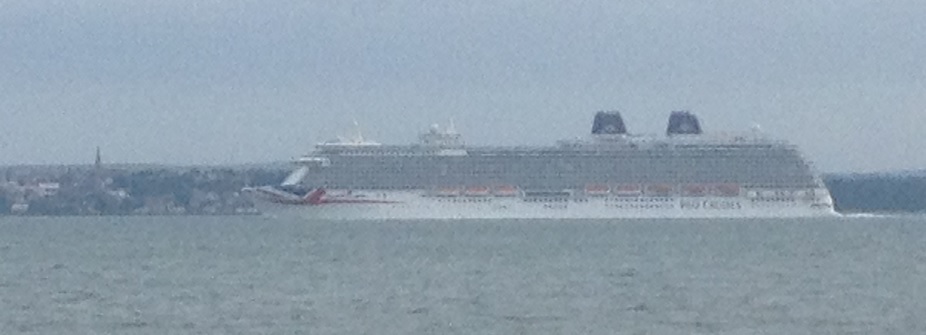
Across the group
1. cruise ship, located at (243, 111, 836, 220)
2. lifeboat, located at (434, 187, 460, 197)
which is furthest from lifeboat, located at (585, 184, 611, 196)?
lifeboat, located at (434, 187, 460, 197)

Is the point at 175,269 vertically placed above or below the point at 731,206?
below

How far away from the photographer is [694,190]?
8250 cm

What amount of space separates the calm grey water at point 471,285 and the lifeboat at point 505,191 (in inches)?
755

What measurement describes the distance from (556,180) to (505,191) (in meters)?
2.17

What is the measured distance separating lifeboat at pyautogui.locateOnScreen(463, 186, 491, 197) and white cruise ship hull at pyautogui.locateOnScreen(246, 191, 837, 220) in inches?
6.3

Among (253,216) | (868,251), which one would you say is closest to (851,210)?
(253,216)

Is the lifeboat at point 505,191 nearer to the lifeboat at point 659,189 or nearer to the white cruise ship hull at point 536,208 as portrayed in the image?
the white cruise ship hull at point 536,208

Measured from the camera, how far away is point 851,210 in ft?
388

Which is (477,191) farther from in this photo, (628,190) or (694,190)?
(694,190)

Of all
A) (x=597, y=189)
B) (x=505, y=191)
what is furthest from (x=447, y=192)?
(x=597, y=189)

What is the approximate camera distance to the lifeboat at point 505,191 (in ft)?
266

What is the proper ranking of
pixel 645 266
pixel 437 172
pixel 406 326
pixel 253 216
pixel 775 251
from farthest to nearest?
1. pixel 253 216
2. pixel 437 172
3. pixel 775 251
4. pixel 645 266
5. pixel 406 326

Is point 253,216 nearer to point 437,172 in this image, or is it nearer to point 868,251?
point 437,172

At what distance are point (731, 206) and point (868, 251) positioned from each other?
A: 33894mm
